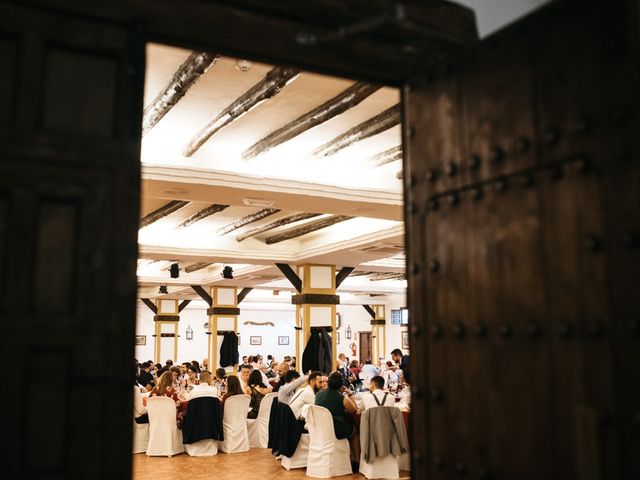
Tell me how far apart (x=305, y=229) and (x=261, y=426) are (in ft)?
10.6

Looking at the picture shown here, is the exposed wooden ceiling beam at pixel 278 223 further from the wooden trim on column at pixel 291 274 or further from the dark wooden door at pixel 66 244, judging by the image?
the dark wooden door at pixel 66 244

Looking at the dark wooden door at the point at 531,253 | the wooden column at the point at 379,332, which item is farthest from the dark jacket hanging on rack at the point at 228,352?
the dark wooden door at the point at 531,253

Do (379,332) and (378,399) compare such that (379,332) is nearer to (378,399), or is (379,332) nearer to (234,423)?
(234,423)

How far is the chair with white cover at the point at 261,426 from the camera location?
29.8 feet

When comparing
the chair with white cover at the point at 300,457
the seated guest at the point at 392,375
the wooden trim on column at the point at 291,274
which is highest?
the wooden trim on column at the point at 291,274

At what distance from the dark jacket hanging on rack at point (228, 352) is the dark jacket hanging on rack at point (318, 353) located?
463cm

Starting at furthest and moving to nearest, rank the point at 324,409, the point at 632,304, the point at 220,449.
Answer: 1. the point at 220,449
2. the point at 324,409
3. the point at 632,304

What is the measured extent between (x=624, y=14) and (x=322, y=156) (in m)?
5.07

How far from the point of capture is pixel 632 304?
145 centimetres

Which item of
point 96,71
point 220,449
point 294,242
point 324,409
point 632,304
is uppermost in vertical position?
point 294,242

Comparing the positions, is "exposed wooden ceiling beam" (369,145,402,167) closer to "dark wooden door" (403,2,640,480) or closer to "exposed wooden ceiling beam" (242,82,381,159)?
"exposed wooden ceiling beam" (242,82,381,159)

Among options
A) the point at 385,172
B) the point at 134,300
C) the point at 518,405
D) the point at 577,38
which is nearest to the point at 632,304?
the point at 518,405

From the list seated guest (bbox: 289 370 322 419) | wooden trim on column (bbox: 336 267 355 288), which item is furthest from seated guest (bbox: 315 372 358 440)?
wooden trim on column (bbox: 336 267 355 288)

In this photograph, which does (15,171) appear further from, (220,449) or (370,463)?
(220,449)
